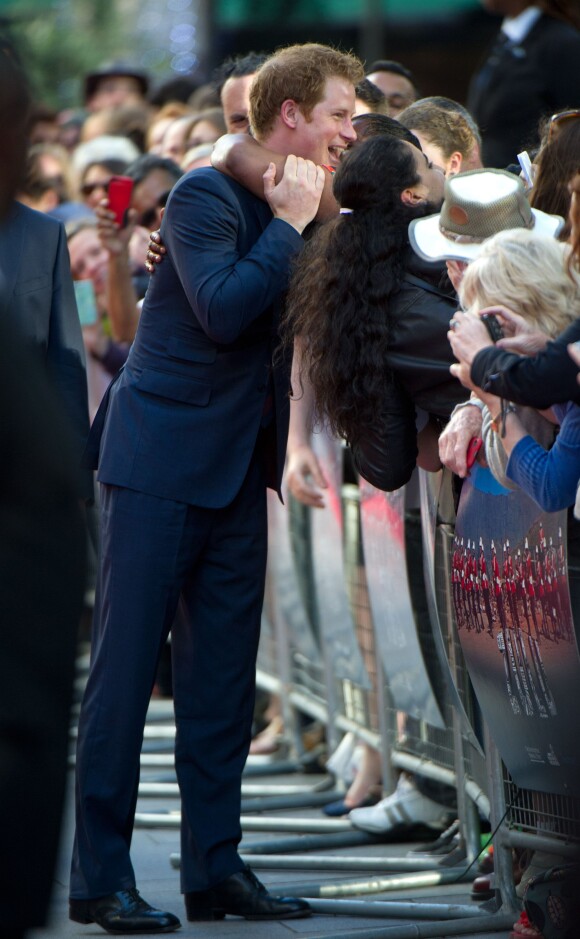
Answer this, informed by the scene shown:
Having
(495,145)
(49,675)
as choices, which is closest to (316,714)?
(495,145)

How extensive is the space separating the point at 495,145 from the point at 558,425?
3405 mm

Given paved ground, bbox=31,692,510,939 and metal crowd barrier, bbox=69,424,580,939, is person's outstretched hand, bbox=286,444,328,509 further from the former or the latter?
paved ground, bbox=31,692,510,939

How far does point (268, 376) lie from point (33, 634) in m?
2.52

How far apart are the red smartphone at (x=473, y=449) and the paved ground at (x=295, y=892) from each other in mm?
1231

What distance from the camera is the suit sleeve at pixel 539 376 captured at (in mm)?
3068

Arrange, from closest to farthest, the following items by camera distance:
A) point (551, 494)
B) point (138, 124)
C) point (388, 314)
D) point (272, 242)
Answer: point (551, 494) < point (388, 314) < point (272, 242) < point (138, 124)

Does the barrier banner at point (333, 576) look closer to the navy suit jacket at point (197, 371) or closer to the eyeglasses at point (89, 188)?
the navy suit jacket at point (197, 371)

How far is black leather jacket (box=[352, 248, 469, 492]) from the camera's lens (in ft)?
12.5

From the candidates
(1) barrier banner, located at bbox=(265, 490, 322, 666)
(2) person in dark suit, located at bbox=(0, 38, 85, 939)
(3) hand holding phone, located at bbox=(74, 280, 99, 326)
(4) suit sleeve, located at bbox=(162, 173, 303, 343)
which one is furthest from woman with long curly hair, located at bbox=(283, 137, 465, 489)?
(3) hand holding phone, located at bbox=(74, 280, 99, 326)

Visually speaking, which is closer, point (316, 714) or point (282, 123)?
point (282, 123)

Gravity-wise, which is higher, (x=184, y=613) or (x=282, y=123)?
(x=282, y=123)

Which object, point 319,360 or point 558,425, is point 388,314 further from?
point 558,425

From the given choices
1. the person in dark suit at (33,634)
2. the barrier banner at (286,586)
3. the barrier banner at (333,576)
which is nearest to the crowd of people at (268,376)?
the barrier banner at (333,576)

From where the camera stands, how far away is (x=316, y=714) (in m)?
6.26
